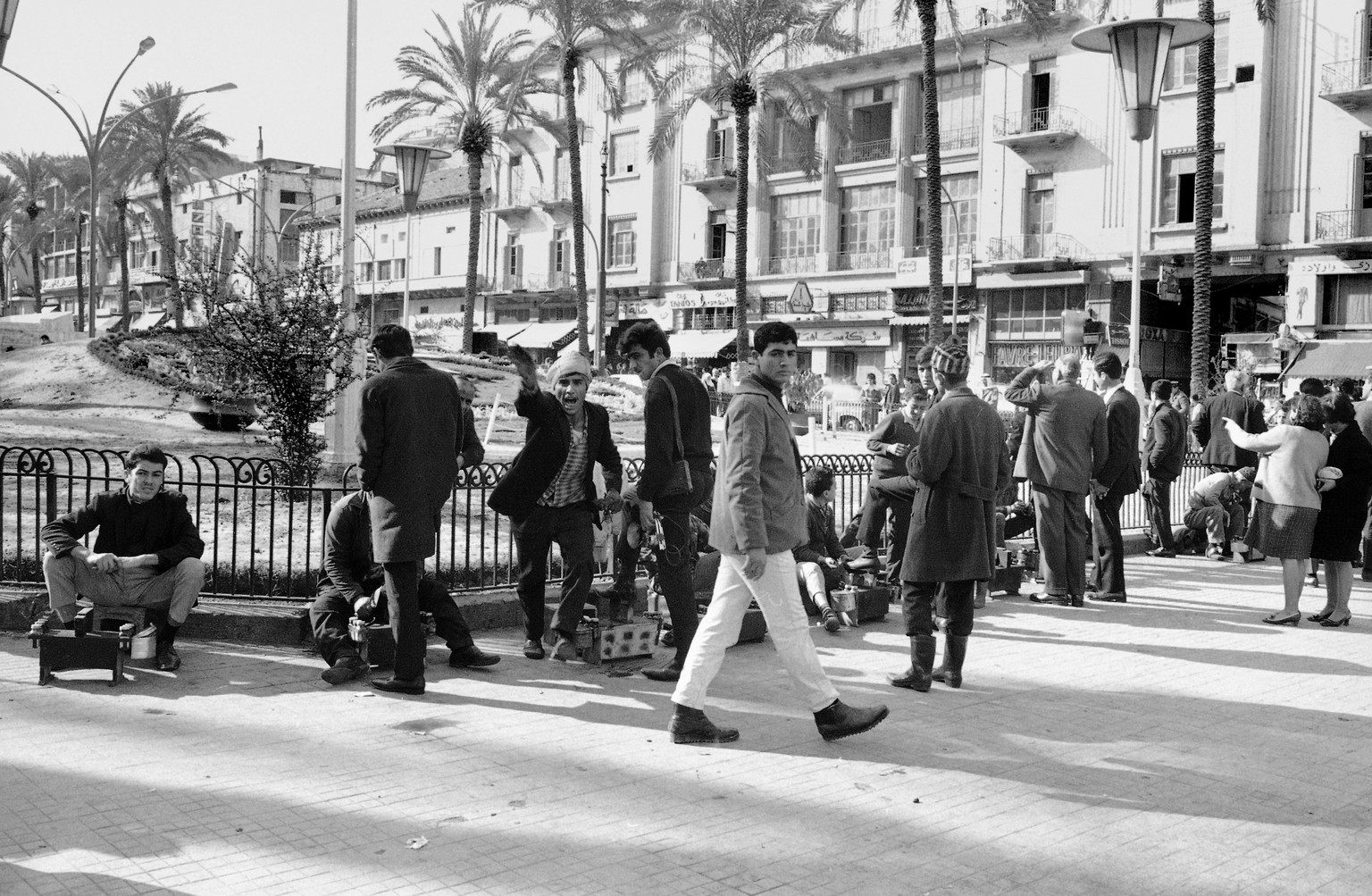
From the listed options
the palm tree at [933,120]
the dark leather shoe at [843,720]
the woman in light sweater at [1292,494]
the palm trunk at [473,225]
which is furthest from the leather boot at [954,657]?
the palm trunk at [473,225]

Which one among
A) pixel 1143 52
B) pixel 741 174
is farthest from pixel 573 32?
pixel 1143 52

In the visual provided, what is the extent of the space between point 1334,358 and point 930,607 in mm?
33854

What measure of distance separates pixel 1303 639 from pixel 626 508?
461 cm

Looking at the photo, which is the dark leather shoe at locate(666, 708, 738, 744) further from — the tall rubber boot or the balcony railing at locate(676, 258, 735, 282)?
the balcony railing at locate(676, 258, 735, 282)

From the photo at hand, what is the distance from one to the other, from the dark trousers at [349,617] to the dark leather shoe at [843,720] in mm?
2276

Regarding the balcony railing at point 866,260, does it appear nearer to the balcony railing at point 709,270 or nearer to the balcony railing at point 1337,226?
the balcony railing at point 709,270

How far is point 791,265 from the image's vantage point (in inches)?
2018

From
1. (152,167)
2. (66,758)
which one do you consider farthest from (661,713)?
(152,167)

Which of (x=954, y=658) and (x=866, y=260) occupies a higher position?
(x=866, y=260)

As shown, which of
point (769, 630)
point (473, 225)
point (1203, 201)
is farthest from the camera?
point (473, 225)

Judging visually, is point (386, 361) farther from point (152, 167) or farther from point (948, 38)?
point (152, 167)

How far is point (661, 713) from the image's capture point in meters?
6.17

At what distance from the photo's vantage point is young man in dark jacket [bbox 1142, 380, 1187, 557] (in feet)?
40.0

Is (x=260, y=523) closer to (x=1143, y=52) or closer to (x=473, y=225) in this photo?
(x=1143, y=52)
